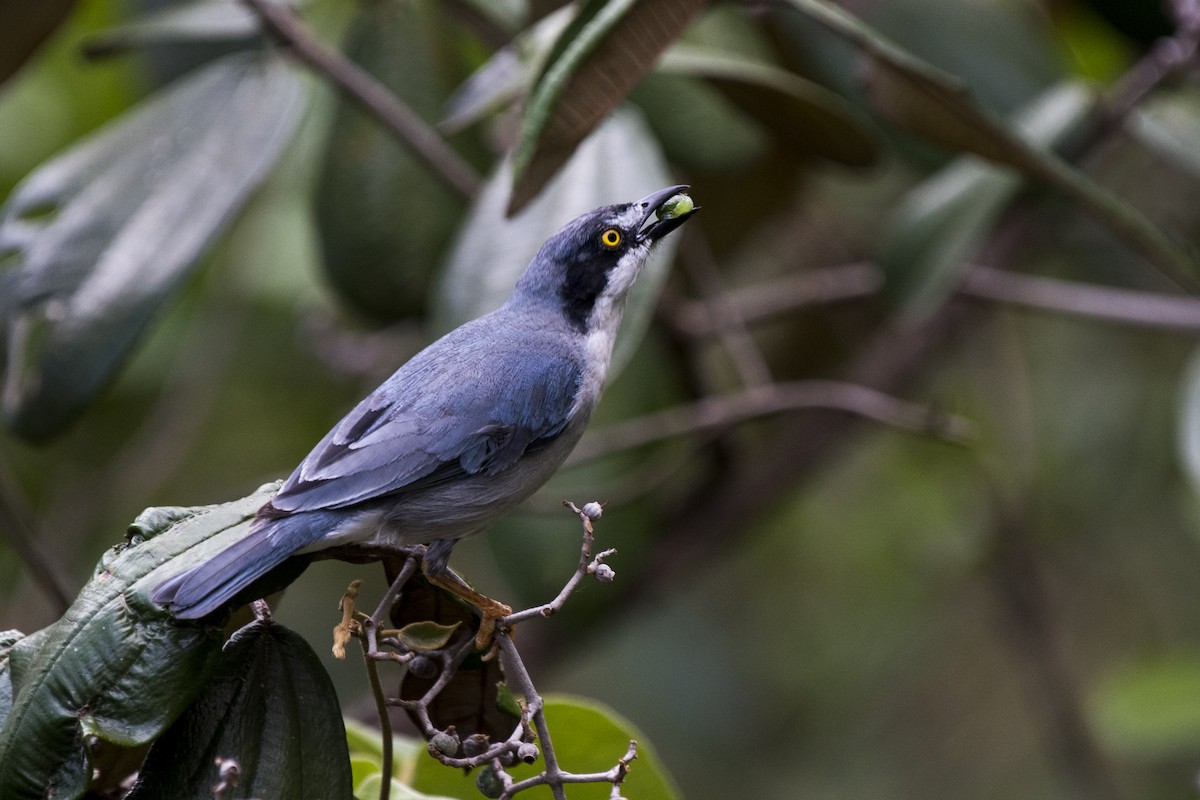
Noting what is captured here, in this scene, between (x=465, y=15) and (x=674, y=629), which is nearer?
(x=465, y=15)

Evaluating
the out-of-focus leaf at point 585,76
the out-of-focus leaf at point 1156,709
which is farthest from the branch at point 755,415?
the out-of-focus leaf at point 585,76

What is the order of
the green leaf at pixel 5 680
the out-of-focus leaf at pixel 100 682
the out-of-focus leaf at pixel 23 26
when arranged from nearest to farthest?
the out-of-focus leaf at pixel 100 682
the green leaf at pixel 5 680
the out-of-focus leaf at pixel 23 26

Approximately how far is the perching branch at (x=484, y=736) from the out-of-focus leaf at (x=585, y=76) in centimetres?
72

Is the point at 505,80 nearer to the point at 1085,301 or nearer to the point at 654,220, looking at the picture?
the point at 654,220

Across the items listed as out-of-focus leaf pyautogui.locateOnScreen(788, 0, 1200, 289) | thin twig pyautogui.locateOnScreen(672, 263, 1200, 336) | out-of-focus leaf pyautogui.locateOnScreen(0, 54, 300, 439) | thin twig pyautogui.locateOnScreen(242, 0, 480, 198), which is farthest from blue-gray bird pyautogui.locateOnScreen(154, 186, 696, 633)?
thin twig pyautogui.locateOnScreen(672, 263, 1200, 336)

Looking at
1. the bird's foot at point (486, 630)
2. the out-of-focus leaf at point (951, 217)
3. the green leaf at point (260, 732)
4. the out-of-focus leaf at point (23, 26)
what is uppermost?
the out-of-focus leaf at point (23, 26)

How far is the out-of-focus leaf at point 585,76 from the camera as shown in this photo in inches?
89.4

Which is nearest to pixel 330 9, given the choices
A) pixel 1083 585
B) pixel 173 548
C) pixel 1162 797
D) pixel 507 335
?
pixel 507 335

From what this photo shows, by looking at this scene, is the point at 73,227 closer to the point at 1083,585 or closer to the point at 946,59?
the point at 946,59

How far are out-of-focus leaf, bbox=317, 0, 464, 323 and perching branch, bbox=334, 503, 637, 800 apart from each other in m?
1.75

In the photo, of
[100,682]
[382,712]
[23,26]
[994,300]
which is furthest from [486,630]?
[994,300]

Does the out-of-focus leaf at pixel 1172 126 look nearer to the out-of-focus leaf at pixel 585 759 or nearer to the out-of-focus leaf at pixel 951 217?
the out-of-focus leaf at pixel 951 217

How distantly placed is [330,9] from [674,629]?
293 cm

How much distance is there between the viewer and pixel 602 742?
2.23 meters
